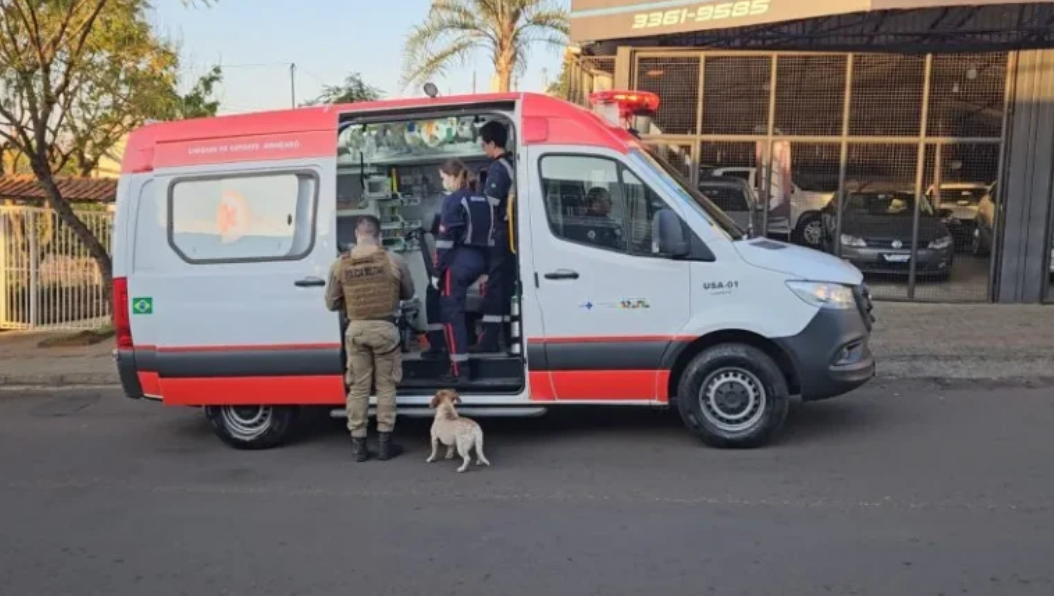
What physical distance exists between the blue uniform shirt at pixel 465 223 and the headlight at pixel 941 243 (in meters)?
8.66

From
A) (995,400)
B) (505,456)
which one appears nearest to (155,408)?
(505,456)

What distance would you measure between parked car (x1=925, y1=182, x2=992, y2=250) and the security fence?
0.01m

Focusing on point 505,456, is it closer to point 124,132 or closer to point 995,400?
point 995,400

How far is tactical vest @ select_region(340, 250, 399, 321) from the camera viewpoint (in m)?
6.47

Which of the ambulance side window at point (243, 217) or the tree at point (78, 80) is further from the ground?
the tree at point (78, 80)

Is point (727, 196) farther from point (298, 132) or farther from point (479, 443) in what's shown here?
point (479, 443)

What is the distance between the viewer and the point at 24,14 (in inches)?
460

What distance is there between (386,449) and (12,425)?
382 centimetres

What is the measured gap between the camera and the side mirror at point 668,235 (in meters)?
6.35

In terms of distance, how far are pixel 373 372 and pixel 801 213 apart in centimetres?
884

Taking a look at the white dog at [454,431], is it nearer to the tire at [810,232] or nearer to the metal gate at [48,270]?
the tire at [810,232]

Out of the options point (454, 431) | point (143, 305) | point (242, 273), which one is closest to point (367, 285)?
point (242, 273)

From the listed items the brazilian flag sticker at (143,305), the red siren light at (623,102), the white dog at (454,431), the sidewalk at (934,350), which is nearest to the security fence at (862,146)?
the sidewalk at (934,350)

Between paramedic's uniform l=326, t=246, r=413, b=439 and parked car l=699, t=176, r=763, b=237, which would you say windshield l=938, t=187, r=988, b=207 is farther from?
paramedic's uniform l=326, t=246, r=413, b=439
